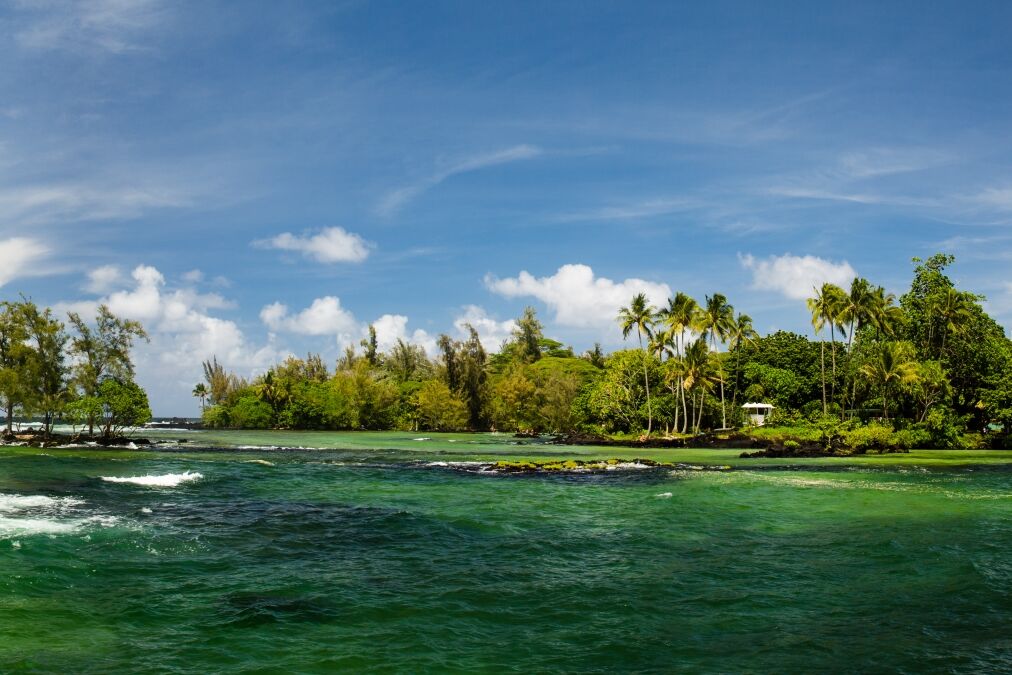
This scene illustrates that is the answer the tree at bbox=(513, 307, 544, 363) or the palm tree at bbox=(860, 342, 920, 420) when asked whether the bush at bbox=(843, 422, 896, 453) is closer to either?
the palm tree at bbox=(860, 342, 920, 420)

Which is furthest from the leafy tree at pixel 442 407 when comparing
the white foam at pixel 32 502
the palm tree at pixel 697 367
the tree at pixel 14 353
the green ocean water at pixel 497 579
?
the white foam at pixel 32 502

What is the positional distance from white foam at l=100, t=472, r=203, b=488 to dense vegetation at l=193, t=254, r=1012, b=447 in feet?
169

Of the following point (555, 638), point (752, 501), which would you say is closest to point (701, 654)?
point (555, 638)

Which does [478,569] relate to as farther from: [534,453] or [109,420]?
[109,420]

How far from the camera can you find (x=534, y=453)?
2288 inches

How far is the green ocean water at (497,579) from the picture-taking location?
1130 cm

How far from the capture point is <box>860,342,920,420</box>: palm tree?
2586 inches

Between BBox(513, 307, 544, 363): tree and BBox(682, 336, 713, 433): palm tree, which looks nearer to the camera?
BBox(682, 336, 713, 433): palm tree

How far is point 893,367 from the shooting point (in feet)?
218

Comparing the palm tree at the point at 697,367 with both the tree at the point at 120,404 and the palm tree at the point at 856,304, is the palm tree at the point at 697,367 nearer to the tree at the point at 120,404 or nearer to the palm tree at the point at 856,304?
the palm tree at the point at 856,304

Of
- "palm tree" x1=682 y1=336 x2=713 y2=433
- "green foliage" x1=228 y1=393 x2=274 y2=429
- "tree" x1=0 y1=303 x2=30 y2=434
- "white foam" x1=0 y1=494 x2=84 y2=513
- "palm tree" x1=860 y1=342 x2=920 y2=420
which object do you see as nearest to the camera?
"white foam" x1=0 y1=494 x2=84 y2=513

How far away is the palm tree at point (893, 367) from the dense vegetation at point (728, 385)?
13cm

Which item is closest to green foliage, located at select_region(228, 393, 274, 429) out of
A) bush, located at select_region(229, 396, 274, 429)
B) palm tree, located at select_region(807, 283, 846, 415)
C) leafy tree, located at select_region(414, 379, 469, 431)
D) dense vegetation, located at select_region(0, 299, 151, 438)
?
bush, located at select_region(229, 396, 274, 429)

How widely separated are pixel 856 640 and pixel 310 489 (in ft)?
81.3
